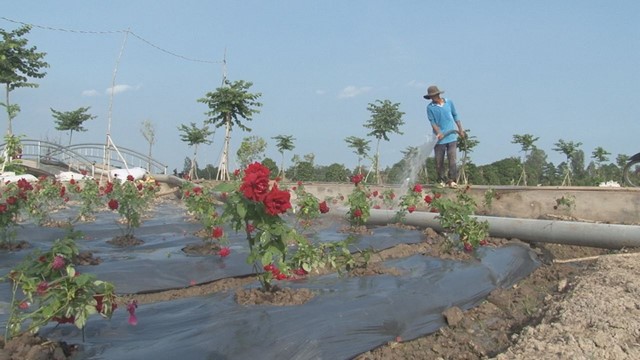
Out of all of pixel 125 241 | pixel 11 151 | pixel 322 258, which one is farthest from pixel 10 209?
pixel 11 151

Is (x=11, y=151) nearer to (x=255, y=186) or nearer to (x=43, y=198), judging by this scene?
(x=43, y=198)

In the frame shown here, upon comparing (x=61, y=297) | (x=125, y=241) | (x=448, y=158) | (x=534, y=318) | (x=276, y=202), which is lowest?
(x=534, y=318)

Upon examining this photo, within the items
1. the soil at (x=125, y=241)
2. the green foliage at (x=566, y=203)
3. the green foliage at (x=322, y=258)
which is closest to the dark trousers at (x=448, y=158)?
the green foliage at (x=566, y=203)

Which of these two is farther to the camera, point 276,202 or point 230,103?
point 230,103

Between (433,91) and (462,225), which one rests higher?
(433,91)

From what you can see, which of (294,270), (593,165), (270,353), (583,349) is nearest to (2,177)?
(294,270)

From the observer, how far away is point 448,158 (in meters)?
8.98

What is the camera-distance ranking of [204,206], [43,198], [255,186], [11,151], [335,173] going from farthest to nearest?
1. [335,173]
2. [11,151]
3. [43,198]
4. [204,206]
5. [255,186]

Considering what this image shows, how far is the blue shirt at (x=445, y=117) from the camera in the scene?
8633 mm

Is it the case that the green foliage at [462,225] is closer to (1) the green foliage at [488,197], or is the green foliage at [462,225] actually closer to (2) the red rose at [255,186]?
(1) the green foliage at [488,197]

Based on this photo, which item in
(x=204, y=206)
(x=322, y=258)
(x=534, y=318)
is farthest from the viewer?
(x=204, y=206)

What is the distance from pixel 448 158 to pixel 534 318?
5.80m

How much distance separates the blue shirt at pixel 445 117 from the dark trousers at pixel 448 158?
4.2 inches

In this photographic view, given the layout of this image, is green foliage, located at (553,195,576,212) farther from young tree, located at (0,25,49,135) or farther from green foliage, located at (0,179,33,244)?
young tree, located at (0,25,49,135)
